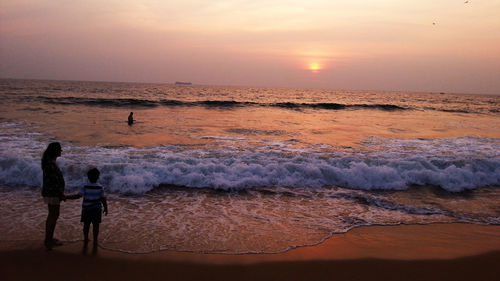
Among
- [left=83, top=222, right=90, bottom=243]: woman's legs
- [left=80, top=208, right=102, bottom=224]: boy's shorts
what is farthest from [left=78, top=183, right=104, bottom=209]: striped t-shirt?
[left=83, top=222, right=90, bottom=243]: woman's legs

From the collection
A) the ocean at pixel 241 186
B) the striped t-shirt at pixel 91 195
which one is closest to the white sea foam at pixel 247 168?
the ocean at pixel 241 186

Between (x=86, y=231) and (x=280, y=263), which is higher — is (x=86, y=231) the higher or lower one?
the higher one

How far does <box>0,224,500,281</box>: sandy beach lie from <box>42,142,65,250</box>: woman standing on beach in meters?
0.27

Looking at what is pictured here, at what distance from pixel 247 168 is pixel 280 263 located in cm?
528

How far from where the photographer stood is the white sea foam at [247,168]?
929cm

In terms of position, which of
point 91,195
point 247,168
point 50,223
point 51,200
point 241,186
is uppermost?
point 91,195

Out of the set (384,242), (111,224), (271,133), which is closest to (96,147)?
(111,224)

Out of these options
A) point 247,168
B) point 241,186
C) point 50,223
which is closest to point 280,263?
point 50,223

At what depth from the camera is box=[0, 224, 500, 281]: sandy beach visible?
4723mm

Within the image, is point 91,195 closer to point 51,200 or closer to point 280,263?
point 51,200

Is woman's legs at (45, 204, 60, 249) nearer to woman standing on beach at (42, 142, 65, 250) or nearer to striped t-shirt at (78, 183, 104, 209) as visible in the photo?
woman standing on beach at (42, 142, 65, 250)

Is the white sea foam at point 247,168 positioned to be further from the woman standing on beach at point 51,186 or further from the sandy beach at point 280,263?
the sandy beach at point 280,263

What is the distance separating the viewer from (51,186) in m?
5.33

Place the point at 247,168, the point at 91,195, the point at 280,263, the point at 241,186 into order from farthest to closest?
the point at 247,168 → the point at 241,186 → the point at 91,195 → the point at 280,263
